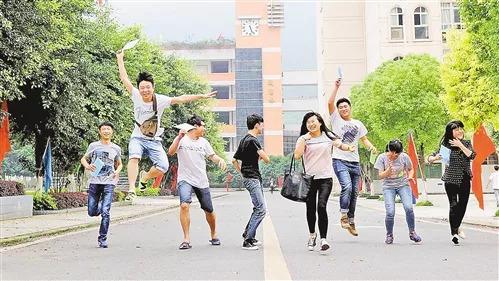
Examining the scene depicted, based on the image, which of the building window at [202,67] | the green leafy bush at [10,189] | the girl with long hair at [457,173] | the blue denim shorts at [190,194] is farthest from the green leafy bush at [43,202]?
the building window at [202,67]

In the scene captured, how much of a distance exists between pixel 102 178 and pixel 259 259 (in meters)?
3.18

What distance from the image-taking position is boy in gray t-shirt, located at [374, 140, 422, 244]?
1003cm

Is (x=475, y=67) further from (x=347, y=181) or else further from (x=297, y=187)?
(x=297, y=187)

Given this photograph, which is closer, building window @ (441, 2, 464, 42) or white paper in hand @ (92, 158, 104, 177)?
white paper in hand @ (92, 158, 104, 177)

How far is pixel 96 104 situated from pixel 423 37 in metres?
35.2

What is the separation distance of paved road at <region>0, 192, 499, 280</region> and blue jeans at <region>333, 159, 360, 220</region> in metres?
0.58

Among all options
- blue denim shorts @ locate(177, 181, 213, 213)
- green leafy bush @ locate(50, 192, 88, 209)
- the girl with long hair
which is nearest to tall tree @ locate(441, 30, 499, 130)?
the girl with long hair

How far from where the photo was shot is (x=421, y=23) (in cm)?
5306

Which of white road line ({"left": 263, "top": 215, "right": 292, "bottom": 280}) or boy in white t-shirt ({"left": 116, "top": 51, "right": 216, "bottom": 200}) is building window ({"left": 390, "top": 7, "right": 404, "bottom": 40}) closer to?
white road line ({"left": 263, "top": 215, "right": 292, "bottom": 280})

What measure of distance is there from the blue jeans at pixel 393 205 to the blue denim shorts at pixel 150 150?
3.52 metres

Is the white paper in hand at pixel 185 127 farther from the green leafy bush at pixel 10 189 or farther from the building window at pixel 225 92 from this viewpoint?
the building window at pixel 225 92

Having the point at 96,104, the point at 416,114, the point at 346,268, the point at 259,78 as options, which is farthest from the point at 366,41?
the point at 346,268

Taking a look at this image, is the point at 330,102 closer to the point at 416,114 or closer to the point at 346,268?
the point at 346,268

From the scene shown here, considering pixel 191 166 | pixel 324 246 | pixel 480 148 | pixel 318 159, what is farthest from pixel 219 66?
pixel 324 246
